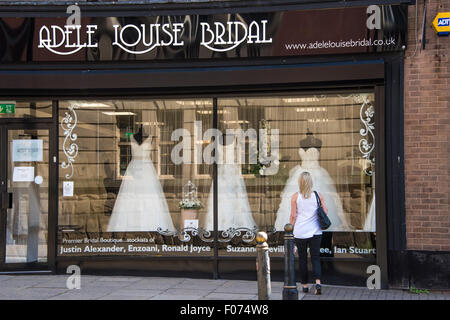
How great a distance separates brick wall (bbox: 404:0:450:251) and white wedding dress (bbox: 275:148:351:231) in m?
1.15

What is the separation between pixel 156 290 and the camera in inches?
340

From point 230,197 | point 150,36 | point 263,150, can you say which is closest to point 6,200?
point 150,36

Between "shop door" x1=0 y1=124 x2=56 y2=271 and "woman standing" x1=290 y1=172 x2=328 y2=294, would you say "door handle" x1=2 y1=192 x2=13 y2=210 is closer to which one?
"shop door" x1=0 y1=124 x2=56 y2=271

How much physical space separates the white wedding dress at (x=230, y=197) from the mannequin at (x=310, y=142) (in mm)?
1175

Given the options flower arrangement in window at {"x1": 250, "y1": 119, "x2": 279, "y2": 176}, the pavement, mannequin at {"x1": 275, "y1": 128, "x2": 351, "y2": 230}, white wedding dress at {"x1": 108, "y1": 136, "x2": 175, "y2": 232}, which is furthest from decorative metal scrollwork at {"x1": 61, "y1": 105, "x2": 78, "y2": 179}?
mannequin at {"x1": 275, "y1": 128, "x2": 351, "y2": 230}

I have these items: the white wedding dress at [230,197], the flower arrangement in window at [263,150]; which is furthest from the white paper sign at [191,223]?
the flower arrangement in window at [263,150]

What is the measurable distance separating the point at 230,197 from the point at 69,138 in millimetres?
3028

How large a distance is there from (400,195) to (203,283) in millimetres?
3408

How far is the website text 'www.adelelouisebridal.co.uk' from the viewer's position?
9023 mm

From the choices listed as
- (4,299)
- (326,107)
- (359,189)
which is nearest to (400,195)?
(359,189)

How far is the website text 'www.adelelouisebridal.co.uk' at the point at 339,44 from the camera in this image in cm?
902

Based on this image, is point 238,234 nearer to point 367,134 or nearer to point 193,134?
point 193,134
